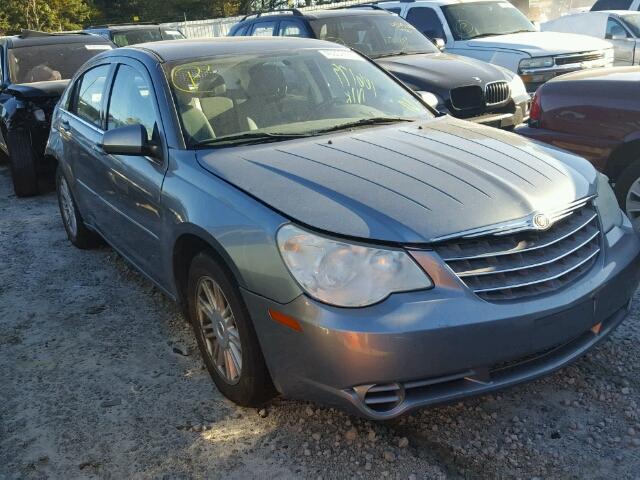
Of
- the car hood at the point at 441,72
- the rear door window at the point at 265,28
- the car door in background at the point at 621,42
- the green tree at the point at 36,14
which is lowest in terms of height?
the car door in background at the point at 621,42

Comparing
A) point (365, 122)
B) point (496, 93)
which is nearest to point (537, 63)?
point (496, 93)

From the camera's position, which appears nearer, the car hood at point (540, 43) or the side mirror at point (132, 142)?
the side mirror at point (132, 142)

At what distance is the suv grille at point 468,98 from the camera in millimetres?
7203

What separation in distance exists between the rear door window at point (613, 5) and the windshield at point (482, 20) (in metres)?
4.62

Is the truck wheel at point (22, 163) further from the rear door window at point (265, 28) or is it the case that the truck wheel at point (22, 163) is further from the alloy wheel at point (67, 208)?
the rear door window at point (265, 28)

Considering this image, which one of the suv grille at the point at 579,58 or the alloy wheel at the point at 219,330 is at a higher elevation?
the suv grille at the point at 579,58

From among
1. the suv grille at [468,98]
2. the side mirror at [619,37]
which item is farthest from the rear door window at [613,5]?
the suv grille at [468,98]

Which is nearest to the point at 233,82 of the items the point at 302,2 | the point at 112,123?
the point at 112,123

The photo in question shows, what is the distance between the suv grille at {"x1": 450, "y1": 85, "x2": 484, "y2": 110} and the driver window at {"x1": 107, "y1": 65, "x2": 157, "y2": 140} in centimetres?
395

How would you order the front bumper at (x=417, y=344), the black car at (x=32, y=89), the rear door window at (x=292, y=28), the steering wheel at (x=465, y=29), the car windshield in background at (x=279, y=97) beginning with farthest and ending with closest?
the steering wheel at (x=465, y=29) < the rear door window at (x=292, y=28) < the black car at (x=32, y=89) < the car windshield in background at (x=279, y=97) < the front bumper at (x=417, y=344)

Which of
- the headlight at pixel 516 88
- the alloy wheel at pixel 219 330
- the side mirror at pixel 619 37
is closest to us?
the alloy wheel at pixel 219 330

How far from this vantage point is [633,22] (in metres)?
11.5

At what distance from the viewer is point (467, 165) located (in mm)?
3107

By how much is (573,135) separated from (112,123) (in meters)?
3.21
